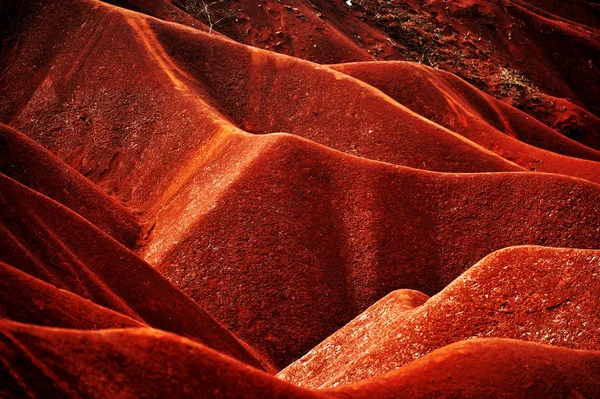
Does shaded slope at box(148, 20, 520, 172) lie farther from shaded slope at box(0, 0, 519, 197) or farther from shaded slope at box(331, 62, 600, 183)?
shaded slope at box(331, 62, 600, 183)

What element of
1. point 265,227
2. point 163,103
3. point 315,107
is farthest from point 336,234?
point 163,103

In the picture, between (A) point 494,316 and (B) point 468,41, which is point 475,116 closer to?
(B) point 468,41

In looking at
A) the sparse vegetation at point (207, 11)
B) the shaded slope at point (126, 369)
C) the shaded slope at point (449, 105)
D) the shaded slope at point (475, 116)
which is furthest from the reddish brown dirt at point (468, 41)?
the shaded slope at point (126, 369)

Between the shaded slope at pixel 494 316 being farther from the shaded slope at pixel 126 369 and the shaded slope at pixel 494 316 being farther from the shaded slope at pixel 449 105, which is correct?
the shaded slope at pixel 449 105

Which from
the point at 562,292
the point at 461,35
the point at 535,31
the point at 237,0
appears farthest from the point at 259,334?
the point at 535,31

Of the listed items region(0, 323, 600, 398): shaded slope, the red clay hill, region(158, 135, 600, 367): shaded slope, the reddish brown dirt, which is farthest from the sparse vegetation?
region(0, 323, 600, 398): shaded slope

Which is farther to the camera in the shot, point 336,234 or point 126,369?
point 336,234

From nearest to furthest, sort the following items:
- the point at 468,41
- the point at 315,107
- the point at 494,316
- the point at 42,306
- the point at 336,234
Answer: the point at 42,306 < the point at 494,316 < the point at 336,234 < the point at 315,107 < the point at 468,41
